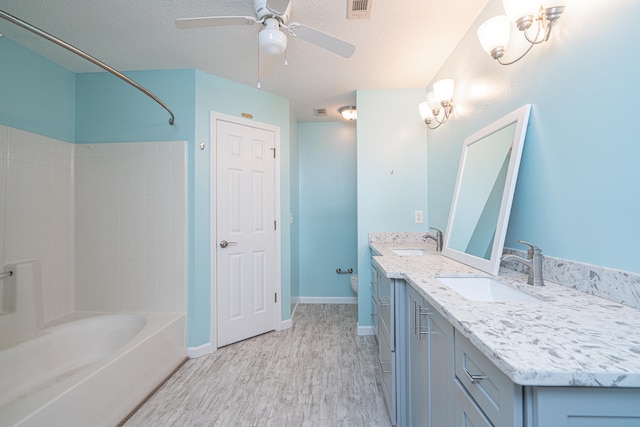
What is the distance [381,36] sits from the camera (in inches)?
73.8

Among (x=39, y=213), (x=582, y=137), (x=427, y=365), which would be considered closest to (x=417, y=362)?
(x=427, y=365)

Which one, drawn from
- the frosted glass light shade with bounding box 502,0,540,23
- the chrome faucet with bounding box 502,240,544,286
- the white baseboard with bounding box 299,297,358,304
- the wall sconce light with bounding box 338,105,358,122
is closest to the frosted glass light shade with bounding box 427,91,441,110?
the frosted glass light shade with bounding box 502,0,540,23

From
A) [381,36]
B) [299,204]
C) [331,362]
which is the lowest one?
[331,362]

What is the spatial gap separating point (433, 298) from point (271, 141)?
228 cm

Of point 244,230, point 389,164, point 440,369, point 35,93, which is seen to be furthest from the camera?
point 389,164

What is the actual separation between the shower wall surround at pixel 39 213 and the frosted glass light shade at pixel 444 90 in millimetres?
3079

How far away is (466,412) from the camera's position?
2.50ft

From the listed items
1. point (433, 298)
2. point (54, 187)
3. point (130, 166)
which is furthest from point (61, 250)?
point (433, 298)

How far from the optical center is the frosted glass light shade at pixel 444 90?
194cm

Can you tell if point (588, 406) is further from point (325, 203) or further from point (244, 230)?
point (325, 203)

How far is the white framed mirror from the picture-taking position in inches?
50.6

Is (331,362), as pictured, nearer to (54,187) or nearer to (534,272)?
(534,272)

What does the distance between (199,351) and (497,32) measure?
2938mm

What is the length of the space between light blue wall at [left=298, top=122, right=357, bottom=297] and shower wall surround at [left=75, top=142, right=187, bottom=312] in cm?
171
